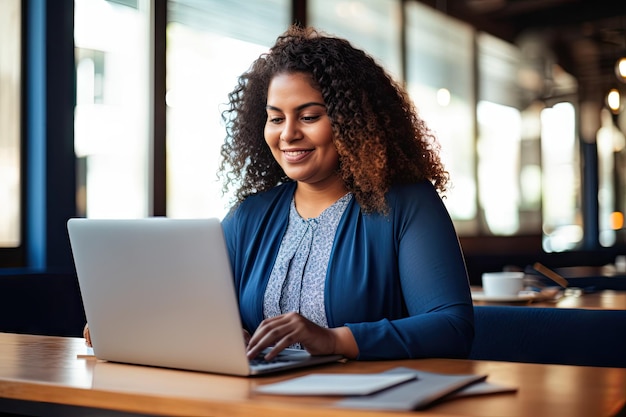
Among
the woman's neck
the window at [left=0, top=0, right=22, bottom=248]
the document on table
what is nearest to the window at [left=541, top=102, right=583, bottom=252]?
the window at [left=0, top=0, right=22, bottom=248]

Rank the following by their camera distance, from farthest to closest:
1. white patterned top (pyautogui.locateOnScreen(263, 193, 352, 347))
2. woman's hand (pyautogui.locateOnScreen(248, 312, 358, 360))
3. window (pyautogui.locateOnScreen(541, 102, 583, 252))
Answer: window (pyautogui.locateOnScreen(541, 102, 583, 252)) → white patterned top (pyautogui.locateOnScreen(263, 193, 352, 347)) → woman's hand (pyautogui.locateOnScreen(248, 312, 358, 360))

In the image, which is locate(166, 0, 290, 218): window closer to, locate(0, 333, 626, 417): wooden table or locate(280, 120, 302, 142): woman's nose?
locate(280, 120, 302, 142): woman's nose

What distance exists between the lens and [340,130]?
2045 millimetres

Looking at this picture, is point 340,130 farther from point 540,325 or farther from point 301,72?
point 540,325

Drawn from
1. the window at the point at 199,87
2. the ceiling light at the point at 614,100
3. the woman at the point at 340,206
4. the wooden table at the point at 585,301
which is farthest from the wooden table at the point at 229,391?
the ceiling light at the point at 614,100

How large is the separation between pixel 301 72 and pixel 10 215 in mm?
2223

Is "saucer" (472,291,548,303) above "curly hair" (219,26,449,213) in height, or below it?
below

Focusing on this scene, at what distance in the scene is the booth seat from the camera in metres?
2.22

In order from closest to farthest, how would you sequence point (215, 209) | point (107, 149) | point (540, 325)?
point (540, 325), point (107, 149), point (215, 209)

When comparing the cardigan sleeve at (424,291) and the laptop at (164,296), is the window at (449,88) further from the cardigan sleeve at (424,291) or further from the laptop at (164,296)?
the laptop at (164,296)

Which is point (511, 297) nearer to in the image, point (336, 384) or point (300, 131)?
point (300, 131)

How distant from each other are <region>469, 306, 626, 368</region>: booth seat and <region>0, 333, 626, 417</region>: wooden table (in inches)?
31.5

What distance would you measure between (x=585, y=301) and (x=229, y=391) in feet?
5.86

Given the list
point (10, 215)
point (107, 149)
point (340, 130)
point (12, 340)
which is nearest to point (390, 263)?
point (340, 130)
